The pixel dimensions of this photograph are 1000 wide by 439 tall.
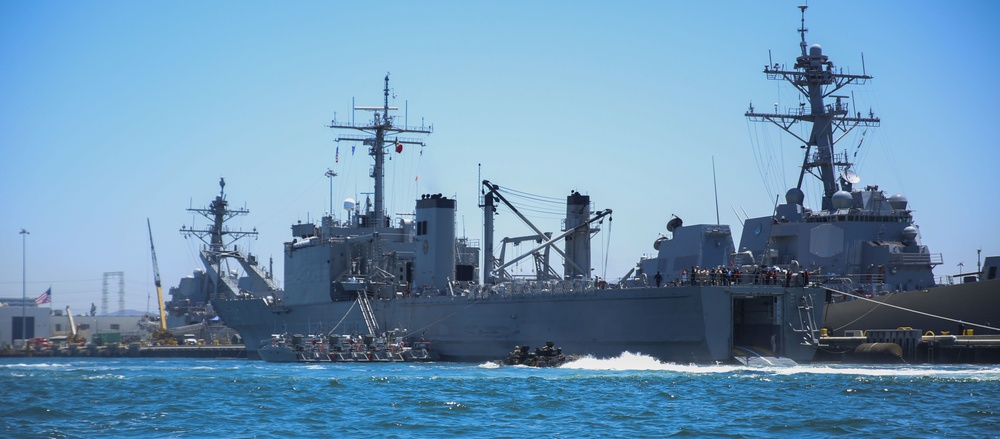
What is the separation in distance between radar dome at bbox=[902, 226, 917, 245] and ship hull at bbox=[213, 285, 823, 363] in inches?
303

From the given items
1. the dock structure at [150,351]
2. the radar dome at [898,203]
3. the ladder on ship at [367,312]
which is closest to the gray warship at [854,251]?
the radar dome at [898,203]

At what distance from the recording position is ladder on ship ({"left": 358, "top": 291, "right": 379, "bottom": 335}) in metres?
45.9

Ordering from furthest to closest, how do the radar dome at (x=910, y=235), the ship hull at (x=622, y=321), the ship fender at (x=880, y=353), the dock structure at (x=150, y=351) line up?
the dock structure at (x=150, y=351) < the radar dome at (x=910, y=235) < the ship fender at (x=880, y=353) < the ship hull at (x=622, y=321)

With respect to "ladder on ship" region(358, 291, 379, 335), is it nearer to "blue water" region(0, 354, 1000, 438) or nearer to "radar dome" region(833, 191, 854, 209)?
"blue water" region(0, 354, 1000, 438)

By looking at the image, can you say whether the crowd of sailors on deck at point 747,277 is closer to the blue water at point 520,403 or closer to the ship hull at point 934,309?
the blue water at point 520,403

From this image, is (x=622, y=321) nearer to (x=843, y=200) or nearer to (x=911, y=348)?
(x=911, y=348)

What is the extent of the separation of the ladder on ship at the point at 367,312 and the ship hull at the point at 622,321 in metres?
0.69

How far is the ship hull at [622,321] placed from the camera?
1339 inches

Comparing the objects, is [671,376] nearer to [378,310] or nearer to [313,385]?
[313,385]

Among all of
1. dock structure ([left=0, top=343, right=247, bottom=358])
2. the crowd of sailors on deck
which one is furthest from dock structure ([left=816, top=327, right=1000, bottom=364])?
dock structure ([left=0, top=343, right=247, bottom=358])

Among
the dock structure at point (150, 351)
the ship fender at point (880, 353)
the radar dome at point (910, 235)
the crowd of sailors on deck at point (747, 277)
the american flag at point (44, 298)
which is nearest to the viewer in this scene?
the american flag at point (44, 298)

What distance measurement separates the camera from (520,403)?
82.7 feet

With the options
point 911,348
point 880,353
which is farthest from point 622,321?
point 911,348

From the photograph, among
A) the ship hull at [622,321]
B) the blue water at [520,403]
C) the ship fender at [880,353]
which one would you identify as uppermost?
the ship hull at [622,321]
